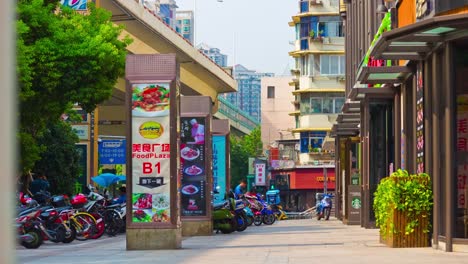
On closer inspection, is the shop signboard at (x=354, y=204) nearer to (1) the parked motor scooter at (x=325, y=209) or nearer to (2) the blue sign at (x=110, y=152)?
(1) the parked motor scooter at (x=325, y=209)

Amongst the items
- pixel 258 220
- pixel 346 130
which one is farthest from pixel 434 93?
pixel 346 130

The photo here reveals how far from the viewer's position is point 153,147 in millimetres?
19000

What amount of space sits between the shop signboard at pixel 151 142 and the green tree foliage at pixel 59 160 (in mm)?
27530

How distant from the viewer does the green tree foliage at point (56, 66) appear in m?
31.2

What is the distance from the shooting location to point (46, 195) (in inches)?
1125

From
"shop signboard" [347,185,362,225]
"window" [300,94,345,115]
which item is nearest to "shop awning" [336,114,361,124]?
"shop signboard" [347,185,362,225]

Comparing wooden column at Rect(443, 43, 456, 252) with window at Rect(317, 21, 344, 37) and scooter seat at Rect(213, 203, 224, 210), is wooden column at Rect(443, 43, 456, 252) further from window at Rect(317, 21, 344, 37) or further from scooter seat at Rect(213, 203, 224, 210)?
window at Rect(317, 21, 344, 37)

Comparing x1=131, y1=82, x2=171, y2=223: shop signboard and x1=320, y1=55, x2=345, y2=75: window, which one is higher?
x1=320, y1=55, x2=345, y2=75: window

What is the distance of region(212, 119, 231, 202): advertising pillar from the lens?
42625mm

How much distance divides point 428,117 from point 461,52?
2200mm

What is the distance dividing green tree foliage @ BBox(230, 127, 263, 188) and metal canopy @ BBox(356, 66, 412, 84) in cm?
9040

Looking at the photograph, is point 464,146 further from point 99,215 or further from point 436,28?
point 99,215

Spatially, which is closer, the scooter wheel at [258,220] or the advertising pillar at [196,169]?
the advertising pillar at [196,169]

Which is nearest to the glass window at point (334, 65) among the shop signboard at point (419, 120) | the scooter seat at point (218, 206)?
the scooter seat at point (218, 206)
